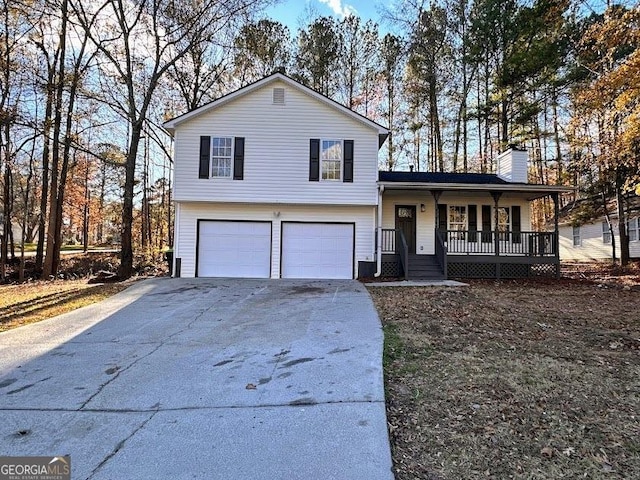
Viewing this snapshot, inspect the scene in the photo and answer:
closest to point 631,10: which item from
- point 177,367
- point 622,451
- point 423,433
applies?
point 622,451

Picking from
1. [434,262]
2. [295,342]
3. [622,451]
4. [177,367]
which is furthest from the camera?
[434,262]

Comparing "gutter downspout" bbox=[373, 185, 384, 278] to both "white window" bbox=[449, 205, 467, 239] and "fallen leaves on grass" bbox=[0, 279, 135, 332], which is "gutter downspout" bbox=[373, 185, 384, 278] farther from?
"fallen leaves on grass" bbox=[0, 279, 135, 332]

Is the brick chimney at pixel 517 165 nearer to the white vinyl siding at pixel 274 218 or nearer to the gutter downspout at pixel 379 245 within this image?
the gutter downspout at pixel 379 245

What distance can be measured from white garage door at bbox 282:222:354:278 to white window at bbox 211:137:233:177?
2731mm

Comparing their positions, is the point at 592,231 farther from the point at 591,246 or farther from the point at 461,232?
the point at 461,232

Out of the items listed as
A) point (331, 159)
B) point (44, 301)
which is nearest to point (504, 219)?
point (331, 159)

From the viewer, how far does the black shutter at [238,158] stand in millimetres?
13266

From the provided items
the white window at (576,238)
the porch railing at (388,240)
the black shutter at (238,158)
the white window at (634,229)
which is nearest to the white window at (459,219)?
the porch railing at (388,240)

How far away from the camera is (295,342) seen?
230 inches

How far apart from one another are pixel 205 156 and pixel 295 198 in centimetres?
341

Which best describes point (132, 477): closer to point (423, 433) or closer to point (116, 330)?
point (423, 433)

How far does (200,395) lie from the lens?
407 cm

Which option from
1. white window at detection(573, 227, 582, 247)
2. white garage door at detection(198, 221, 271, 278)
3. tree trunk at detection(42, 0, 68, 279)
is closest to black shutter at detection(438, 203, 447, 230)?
white garage door at detection(198, 221, 271, 278)

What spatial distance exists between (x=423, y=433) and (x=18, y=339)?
6488 mm
